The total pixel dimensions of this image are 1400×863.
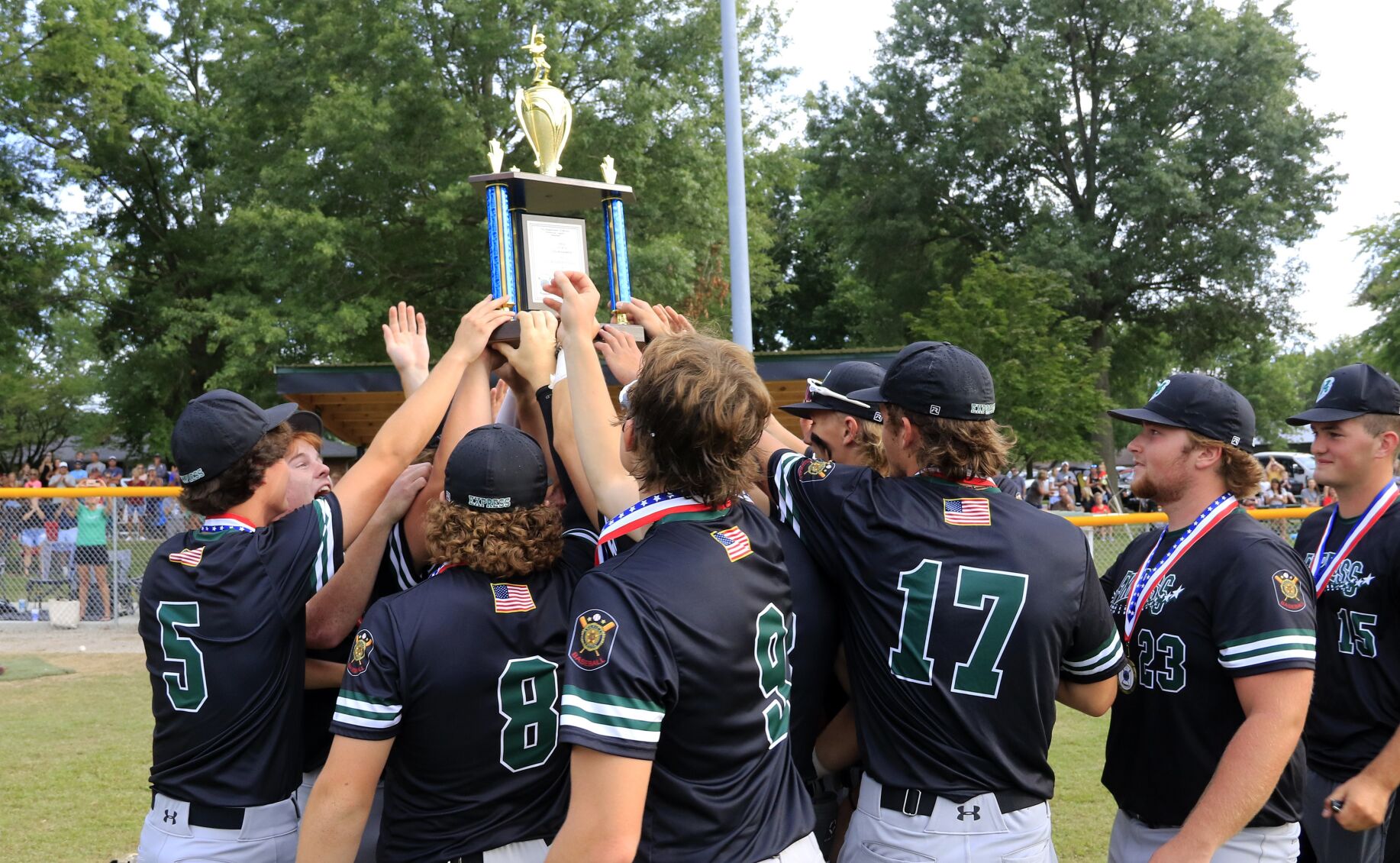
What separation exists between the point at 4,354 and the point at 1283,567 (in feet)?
105

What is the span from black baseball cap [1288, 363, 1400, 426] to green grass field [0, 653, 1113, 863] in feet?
10.6

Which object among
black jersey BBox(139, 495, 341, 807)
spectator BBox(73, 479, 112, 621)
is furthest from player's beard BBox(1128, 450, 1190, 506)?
spectator BBox(73, 479, 112, 621)

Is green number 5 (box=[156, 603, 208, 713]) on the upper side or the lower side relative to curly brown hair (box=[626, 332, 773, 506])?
lower

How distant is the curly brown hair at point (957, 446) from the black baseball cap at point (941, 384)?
2cm

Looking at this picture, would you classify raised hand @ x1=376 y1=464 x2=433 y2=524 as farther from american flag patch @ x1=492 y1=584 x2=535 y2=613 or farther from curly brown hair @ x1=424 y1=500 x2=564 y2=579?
american flag patch @ x1=492 y1=584 x2=535 y2=613

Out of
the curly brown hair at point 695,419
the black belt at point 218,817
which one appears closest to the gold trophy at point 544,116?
the curly brown hair at point 695,419

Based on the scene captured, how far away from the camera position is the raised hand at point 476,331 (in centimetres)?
357

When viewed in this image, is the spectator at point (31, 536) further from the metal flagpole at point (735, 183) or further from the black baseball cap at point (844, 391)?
the black baseball cap at point (844, 391)

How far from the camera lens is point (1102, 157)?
36250mm

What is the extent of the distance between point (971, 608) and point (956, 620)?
0.05 metres

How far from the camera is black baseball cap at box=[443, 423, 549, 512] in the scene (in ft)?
9.46

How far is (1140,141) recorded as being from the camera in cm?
3588

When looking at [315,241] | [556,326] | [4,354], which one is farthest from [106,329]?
[556,326]

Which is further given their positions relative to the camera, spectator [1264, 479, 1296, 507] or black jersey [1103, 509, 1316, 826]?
spectator [1264, 479, 1296, 507]
